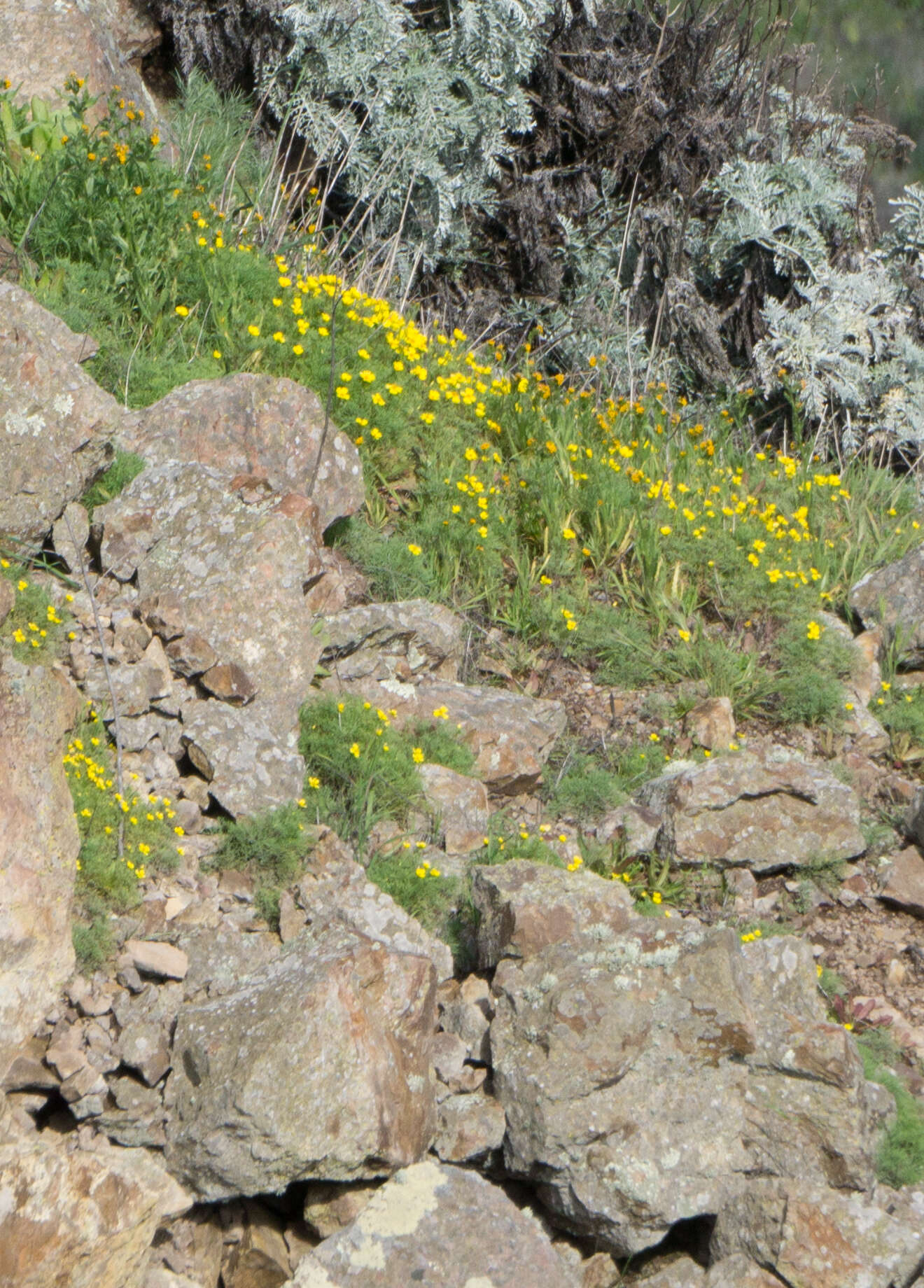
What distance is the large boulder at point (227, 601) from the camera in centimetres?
392

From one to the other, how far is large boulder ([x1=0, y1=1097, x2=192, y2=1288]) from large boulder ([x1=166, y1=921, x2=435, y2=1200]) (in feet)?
0.67

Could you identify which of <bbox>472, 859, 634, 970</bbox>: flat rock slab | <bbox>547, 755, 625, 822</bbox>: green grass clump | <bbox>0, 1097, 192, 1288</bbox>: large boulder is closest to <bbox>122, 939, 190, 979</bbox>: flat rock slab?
<bbox>0, 1097, 192, 1288</bbox>: large boulder

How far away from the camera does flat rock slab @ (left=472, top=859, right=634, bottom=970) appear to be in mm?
3461

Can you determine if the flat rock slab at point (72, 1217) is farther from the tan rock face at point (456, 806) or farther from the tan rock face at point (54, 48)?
the tan rock face at point (54, 48)

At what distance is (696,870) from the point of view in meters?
4.37

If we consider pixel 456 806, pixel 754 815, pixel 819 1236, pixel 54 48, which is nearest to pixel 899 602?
pixel 754 815

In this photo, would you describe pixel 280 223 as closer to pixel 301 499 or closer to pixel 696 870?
pixel 301 499

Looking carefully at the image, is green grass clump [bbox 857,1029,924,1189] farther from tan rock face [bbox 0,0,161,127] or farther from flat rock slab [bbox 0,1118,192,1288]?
tan rock face [bbox 0,0,161,127]

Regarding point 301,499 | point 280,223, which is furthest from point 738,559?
point 280,223

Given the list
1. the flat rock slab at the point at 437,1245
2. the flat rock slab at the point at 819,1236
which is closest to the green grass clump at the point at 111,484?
the flat rock slab at the point at 437,1245

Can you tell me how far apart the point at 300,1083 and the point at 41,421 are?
8.75 feet

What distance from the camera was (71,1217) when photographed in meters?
2.49

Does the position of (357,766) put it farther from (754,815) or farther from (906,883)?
(906,883)

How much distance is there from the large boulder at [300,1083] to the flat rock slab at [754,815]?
5.44 feet
